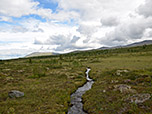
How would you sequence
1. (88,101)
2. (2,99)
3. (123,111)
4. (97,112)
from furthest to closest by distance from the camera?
(2,99) < (88,101) < (97,112) < (123,111)

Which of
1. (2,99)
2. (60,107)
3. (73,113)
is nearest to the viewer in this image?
(73,113)

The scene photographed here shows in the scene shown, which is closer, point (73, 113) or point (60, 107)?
point (73, 113)

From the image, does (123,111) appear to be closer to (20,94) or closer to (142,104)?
(142,104)

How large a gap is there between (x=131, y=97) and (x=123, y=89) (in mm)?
4532

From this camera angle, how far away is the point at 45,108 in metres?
23.6

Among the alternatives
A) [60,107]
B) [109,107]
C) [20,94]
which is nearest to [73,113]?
[60,107]

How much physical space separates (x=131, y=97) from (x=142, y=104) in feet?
10.6

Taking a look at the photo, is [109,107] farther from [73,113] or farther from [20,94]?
[20,94]

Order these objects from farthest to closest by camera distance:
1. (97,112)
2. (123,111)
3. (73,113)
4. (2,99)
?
1. (2,99)
2. (73,113)
3. (97,112)
4. (123,111)

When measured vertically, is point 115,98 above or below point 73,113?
above

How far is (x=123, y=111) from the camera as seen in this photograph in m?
19.8

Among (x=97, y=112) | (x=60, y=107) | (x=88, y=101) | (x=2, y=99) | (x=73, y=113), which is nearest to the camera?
(x=97, y=112)

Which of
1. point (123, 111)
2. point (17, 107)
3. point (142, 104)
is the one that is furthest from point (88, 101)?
point (17, 107)

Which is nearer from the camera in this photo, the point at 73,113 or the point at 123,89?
the point at 73,113
